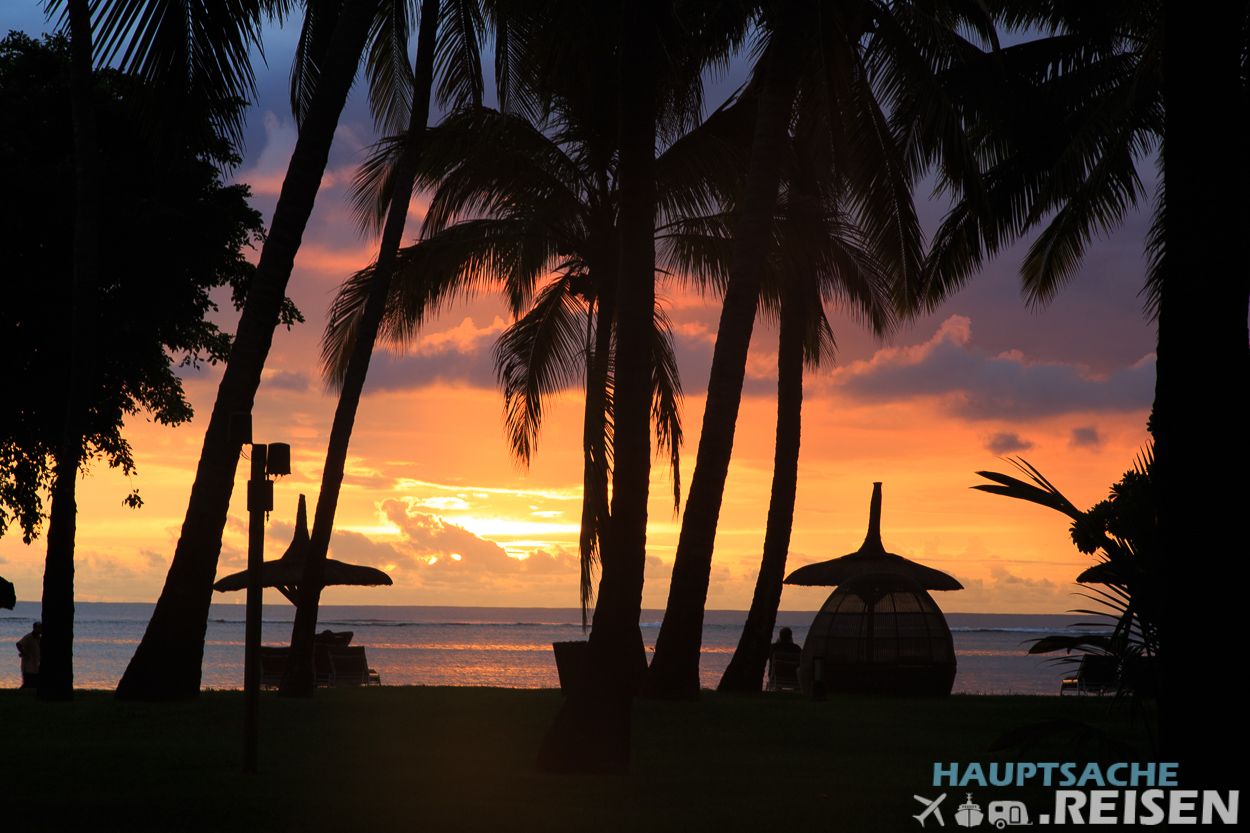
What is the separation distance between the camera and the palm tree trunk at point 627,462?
10.4 meters

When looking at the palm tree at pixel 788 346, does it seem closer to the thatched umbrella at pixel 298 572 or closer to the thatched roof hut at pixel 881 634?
the thatched roof hut at pixel 881 634

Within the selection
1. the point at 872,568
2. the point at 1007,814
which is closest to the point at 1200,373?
the point at 1007,814

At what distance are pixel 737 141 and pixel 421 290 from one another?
5427mm

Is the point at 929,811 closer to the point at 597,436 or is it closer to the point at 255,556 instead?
the point at 255,556

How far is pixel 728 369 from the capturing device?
55.2 feet

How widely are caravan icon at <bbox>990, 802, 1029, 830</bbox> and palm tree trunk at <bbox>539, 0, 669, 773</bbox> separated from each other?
9.78ft

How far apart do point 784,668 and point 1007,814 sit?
16.9 metres

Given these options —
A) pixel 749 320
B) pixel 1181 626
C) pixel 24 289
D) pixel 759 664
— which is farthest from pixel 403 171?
pixel 1181 626

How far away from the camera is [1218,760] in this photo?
20.9 feet

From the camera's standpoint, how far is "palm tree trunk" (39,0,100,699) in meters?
15.2

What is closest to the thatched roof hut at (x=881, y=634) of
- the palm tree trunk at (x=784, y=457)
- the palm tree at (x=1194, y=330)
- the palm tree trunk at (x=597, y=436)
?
the palm tree trunk at (x=784, y=457)

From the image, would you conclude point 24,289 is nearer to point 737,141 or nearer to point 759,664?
point 737,141

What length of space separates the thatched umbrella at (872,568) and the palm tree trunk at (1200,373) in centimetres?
1700

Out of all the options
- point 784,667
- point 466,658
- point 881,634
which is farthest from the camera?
point 466,658
